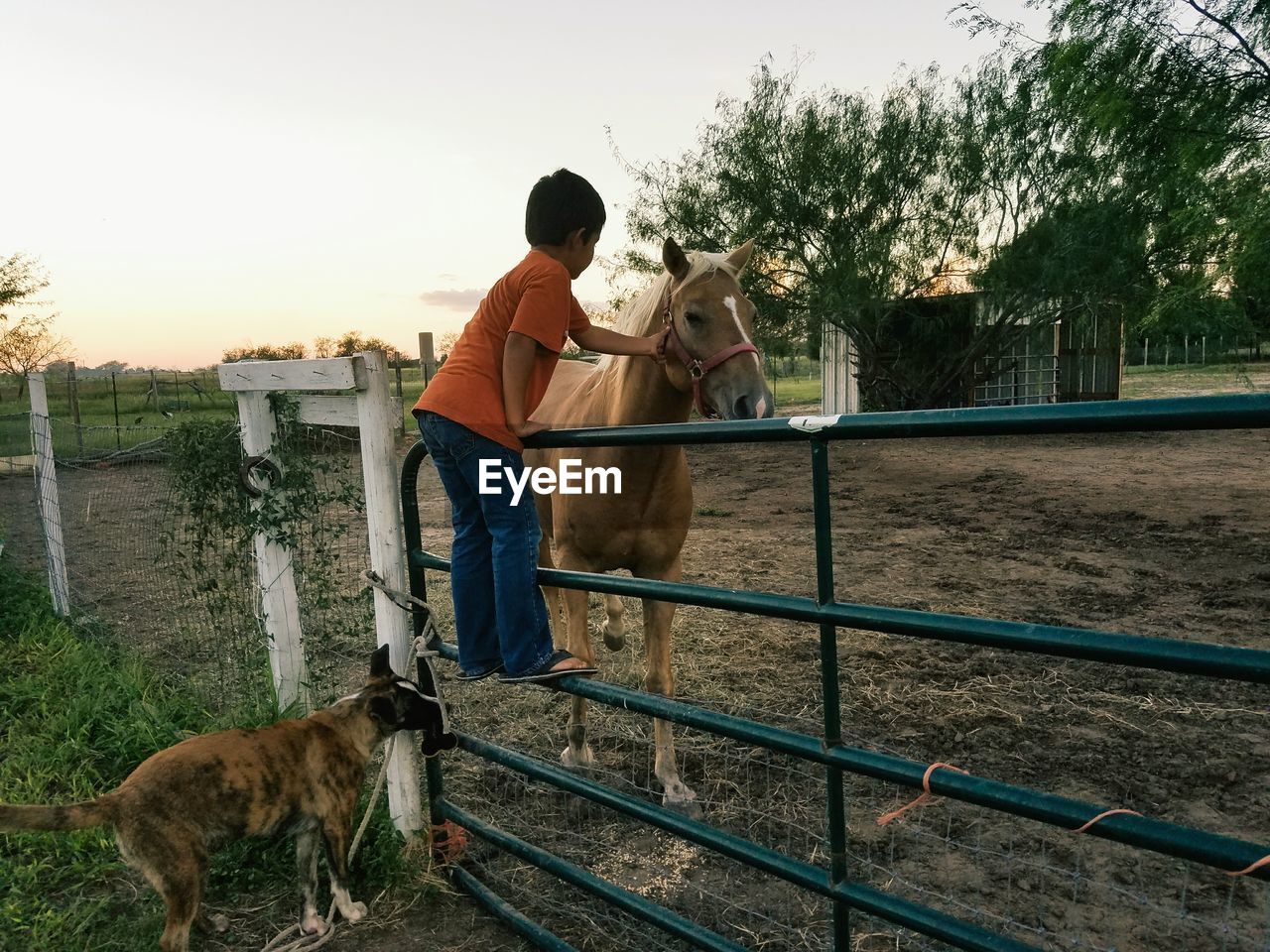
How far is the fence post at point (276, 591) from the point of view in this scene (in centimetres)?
313

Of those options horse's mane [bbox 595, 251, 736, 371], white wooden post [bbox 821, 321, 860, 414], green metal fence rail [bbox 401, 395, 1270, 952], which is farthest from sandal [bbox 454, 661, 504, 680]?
white wooden post [bbox 821, 321, 860, 414]

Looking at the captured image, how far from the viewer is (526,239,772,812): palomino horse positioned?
288 cm

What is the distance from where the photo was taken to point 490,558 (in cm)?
232

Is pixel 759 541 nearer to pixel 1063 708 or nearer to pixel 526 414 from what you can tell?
pixel 1063 708

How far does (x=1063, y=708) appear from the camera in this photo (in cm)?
392

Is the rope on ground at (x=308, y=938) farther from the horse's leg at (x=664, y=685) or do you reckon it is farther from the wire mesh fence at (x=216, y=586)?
the horse's leg at (x=664, y=685)

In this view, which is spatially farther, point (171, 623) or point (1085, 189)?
point (1085, 189)

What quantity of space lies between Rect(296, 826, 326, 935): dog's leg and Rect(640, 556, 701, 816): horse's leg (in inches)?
50.8

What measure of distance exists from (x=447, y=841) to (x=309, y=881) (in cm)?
47

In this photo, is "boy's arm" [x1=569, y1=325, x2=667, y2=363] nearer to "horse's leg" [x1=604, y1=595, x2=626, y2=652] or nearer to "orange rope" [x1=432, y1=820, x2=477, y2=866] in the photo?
"orange rope" [x1=432, y1=820, x2=477, y2=866]

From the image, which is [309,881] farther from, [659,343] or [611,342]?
[659,343]

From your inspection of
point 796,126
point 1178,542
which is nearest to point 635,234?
point 796,126

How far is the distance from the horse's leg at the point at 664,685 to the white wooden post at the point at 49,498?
421 cm

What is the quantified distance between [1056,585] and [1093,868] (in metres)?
3.80
